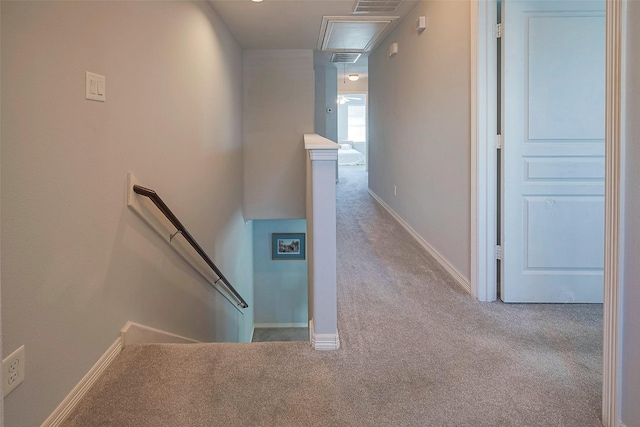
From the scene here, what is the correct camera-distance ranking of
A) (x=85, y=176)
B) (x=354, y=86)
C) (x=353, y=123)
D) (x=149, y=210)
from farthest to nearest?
(x=353, y=123) < (x=354, y=86) < (x=149, y=210) < (x=85, y=176)

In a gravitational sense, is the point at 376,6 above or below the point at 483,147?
above

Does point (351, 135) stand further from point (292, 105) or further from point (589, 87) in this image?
point (589, 87)

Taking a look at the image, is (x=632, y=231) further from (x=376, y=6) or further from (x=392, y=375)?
(x=376, y=6)

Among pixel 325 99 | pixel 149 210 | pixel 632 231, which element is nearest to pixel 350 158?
pixel 325 99

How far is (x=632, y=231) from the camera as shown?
1.55 meters

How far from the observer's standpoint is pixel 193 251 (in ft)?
12.1

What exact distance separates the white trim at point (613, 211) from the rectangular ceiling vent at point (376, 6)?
2.77 meters

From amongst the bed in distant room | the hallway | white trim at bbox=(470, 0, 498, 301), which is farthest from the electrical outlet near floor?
the bed in distant room

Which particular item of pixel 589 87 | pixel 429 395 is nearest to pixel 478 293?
pixel 429 395

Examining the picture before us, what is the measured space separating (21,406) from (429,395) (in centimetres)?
Answer: 152

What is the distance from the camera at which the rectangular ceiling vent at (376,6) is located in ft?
13.5

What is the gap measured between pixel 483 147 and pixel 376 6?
208 centimetres

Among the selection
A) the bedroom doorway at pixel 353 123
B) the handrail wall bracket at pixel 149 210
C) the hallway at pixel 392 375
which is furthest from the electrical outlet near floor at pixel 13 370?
the bedroom doorway at pixel 353 123

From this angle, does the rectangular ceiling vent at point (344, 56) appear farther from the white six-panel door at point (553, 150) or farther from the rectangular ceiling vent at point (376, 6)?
the white six-panel door at point (553, 150)
